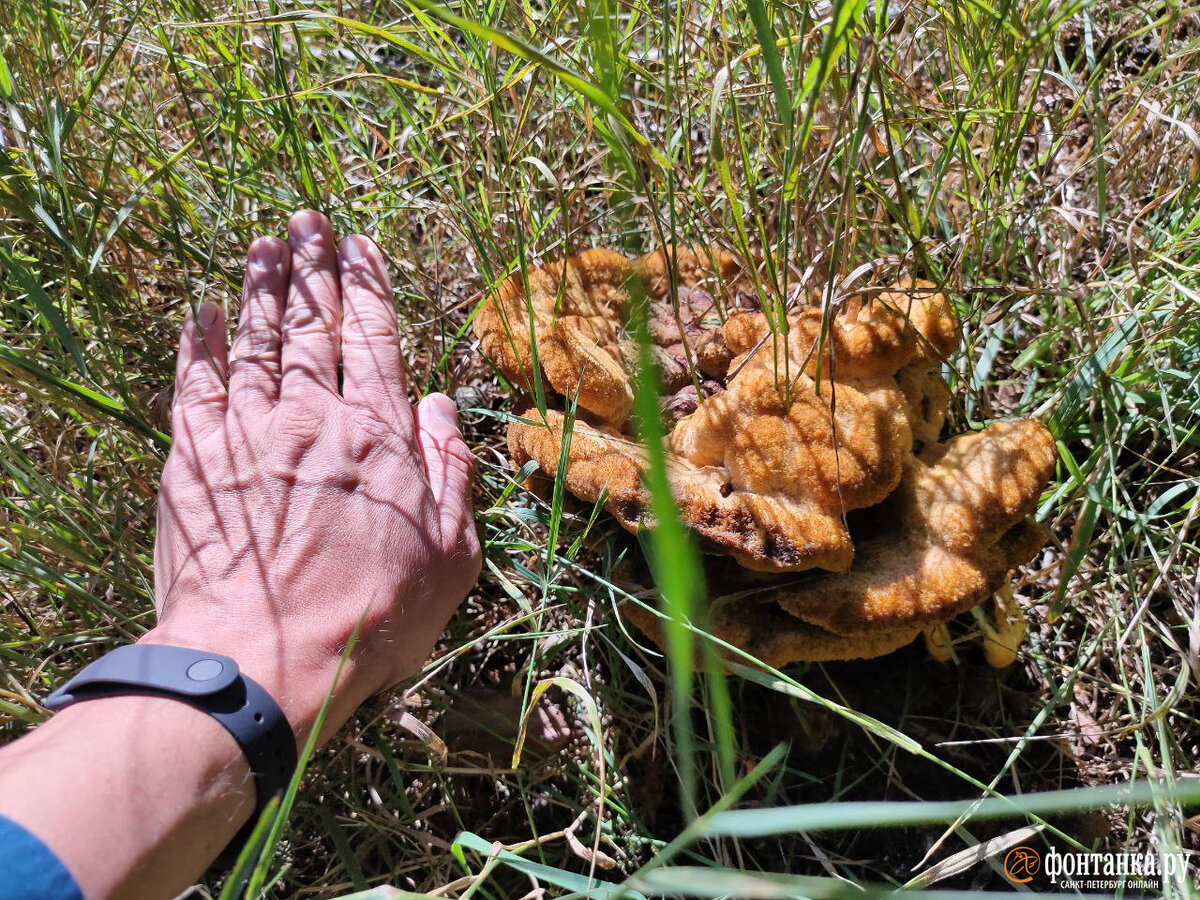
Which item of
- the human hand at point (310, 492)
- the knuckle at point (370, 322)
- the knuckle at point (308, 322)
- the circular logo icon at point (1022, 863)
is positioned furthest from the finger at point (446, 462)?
the circular logo icon at point (1022, 863)

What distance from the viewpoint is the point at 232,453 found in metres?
2.16

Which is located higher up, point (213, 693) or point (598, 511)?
point (598, 511)

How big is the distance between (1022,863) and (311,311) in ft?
7.50

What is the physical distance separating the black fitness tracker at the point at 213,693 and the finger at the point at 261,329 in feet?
2.42

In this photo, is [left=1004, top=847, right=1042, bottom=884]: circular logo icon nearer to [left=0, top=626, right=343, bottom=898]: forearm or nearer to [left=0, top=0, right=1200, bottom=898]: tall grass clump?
[left=0, top=0, right=1200, bottom=898]: tall grass clump

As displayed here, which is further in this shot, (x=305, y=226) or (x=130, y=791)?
(x=305, y=226)

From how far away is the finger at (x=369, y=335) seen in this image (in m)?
2.26

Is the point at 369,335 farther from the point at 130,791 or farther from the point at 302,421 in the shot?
the point at 130,791

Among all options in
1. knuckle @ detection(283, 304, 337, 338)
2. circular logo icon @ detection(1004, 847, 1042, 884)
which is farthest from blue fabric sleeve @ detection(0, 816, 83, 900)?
circular logo icon @ detection(1004, 847, 1042, 884)

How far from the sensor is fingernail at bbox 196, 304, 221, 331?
2369 mm

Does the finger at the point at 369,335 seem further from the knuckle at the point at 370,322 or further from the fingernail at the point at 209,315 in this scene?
the fingernail at the point at 209,315

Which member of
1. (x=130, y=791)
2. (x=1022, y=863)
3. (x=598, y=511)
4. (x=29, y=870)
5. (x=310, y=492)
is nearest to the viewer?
(x=29, y=870)

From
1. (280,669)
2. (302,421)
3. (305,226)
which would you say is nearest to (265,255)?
(305,226)

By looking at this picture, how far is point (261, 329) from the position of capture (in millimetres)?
2324
